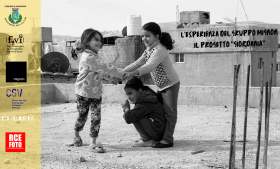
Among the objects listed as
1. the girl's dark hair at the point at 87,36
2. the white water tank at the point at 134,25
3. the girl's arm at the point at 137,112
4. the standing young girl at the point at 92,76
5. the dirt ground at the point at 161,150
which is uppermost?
the white water tank at the point at 134,25

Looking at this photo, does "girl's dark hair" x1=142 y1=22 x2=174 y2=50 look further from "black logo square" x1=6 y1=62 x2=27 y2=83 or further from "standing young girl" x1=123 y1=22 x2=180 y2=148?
"black logo square" x1=6 y1=62 x2=27 y2=83

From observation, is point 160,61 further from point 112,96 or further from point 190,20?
point 190,20

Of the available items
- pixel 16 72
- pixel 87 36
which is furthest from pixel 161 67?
pixel 16 72

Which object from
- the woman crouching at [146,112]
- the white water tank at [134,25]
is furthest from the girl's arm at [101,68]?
the white water tank at [134,25]

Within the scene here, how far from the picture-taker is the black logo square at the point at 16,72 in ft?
34.1

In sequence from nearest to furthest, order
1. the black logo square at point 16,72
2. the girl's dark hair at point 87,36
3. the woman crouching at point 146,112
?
the girl's dark hair at point 87,36 < the woman crouching at point 146,112 < the black logo square at point 16,72

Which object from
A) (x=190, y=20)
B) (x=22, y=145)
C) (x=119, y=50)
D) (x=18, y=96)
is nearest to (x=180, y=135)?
(x=22, y=145)

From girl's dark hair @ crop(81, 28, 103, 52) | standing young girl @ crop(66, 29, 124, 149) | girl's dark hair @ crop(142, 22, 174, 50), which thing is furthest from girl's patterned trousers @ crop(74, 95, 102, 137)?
girl's dark hair @ crop(142, 22, 174, 50)

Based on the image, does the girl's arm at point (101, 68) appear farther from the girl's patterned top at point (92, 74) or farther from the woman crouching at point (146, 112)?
the woman crouching at point (146, 112)

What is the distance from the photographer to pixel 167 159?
3939mm

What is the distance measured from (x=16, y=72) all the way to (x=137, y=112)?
712 cm

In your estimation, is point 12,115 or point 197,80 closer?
point 12,115

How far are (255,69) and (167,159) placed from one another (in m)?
17.1

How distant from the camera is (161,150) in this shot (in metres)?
4.37
